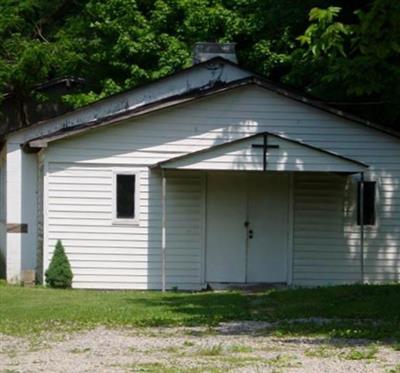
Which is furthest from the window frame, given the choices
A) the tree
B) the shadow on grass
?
the tree

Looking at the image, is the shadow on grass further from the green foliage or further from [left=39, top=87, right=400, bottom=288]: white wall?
the green foliage

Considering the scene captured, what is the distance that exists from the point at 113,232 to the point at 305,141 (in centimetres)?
475

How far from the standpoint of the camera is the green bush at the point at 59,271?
66.9 feet

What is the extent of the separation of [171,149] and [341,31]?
8.30 m

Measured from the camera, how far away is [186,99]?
20938 mm

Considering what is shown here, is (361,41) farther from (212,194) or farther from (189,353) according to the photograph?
(212,194)

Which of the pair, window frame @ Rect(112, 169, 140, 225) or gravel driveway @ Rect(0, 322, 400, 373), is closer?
gravel driveway @ Rect(0, 322, 400, 373)

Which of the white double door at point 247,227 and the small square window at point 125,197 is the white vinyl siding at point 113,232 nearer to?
the small square window at point 125,197

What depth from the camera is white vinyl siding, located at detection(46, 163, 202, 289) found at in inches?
823

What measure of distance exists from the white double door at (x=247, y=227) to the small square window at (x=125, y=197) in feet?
5.45

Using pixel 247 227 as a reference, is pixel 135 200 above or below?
above

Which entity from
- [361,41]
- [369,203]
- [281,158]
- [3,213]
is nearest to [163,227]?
[281,158]

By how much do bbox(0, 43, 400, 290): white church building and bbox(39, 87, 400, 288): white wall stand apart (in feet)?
0.07

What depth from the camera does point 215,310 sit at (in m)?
15.9
